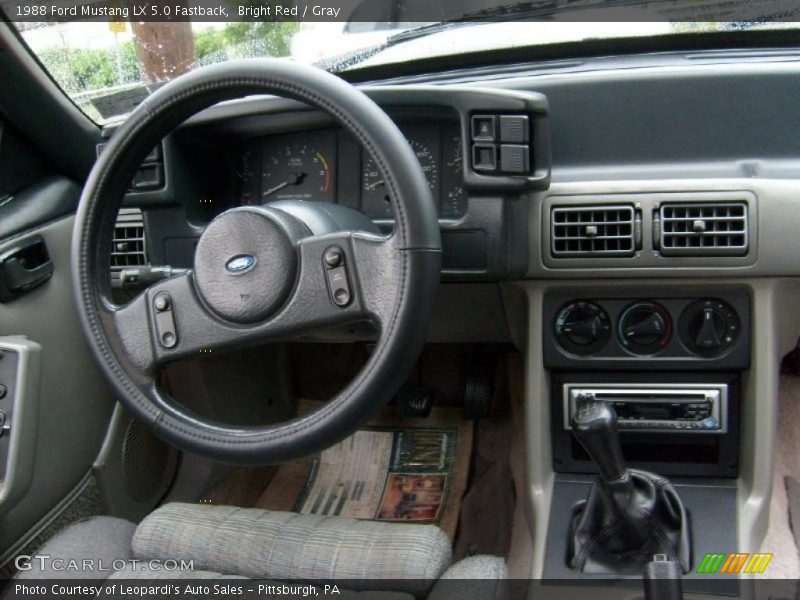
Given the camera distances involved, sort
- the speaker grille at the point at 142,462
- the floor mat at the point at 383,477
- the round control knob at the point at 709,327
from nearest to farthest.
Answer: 1. the round control knob at the point at 709,327
2. the speaker grille at the point at 142,462
3. the floor mat at the point at 383,477

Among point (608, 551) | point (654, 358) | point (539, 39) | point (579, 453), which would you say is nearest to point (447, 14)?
point (539, 39)

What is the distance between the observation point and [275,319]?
3.67 feet

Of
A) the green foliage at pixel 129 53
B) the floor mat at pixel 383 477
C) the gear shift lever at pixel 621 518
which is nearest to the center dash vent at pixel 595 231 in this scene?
the gear shift lever at pixel 621 518

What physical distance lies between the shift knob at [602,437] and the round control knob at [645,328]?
244 mm

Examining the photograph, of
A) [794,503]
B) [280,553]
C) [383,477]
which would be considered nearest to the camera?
[280,553]

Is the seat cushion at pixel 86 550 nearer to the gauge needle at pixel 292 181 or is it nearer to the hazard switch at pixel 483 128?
the gauge needle at pixel 292 181

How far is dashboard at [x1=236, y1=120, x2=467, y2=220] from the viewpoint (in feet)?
4.60

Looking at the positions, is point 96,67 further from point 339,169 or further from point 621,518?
point 621,518

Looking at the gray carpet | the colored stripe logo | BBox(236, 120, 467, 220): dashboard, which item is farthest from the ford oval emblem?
the gray carpet

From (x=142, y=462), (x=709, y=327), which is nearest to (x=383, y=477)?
(x=142, y=462)

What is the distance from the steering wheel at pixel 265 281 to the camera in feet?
3.41

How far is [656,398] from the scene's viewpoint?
146 cm

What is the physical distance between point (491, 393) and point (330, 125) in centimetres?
82

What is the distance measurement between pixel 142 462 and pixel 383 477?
574 mm
